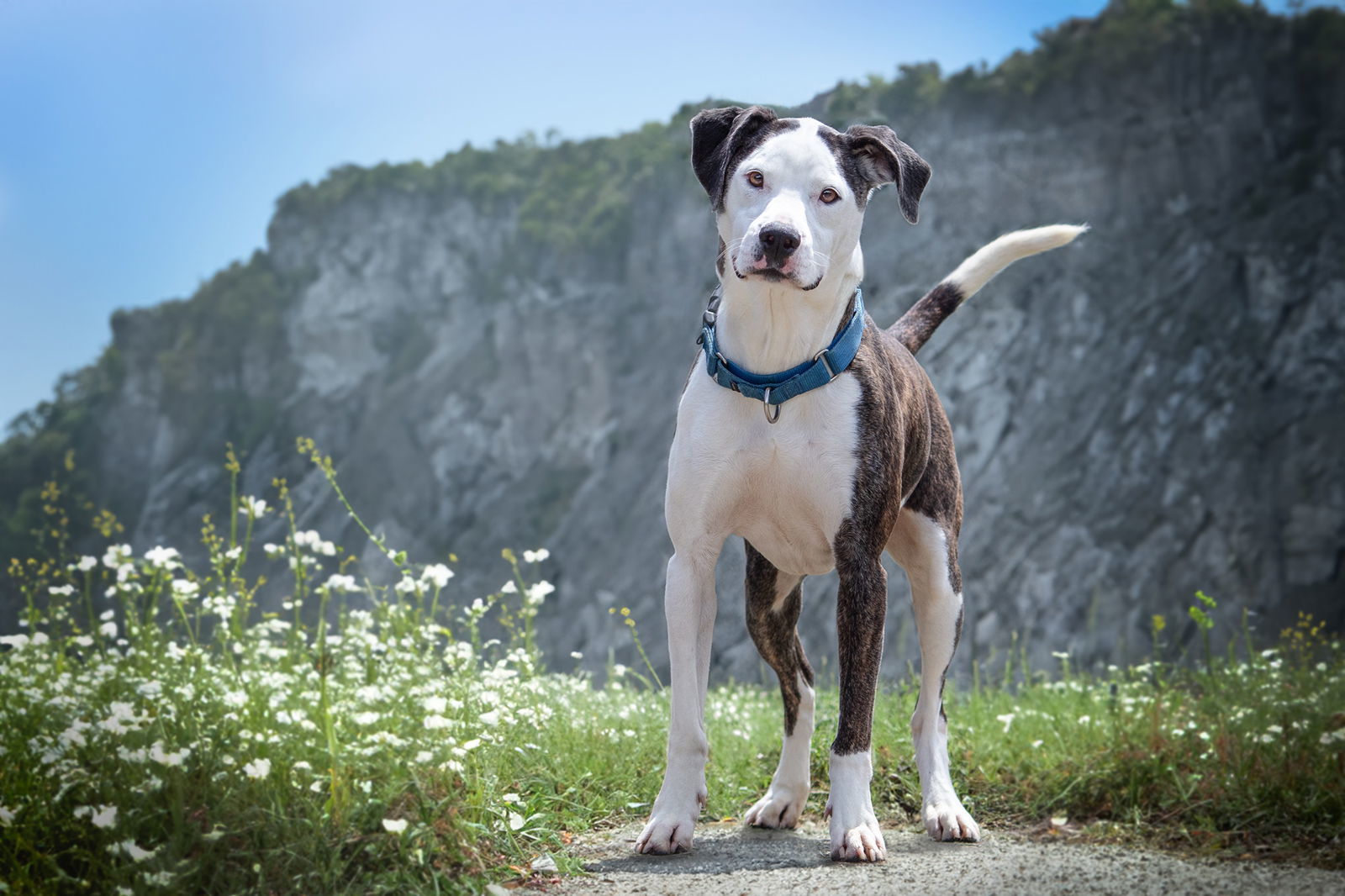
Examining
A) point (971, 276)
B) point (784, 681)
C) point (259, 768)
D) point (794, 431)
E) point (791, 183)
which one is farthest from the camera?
point (971, 276)

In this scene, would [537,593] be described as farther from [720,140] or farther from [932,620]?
[720,140]

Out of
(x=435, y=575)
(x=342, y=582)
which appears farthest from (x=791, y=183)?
(x=342, y=582)

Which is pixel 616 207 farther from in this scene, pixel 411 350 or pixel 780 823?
pixel 780 823

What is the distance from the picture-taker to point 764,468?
376 centimetres

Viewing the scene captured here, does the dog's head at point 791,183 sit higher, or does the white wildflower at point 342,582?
the dog's head at point 791,183

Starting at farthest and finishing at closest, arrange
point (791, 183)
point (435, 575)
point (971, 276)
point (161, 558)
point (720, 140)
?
point (971, 276)
point (435, 575)
point (161, 558)
point (720, 140)
point (791, 183)

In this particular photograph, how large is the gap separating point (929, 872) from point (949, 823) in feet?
2.05

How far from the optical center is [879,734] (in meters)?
5.14

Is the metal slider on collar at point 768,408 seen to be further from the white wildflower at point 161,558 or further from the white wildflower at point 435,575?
the white wildflower at point 161,558

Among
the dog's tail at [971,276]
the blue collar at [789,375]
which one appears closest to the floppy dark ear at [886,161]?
the blue collar at [789,375]

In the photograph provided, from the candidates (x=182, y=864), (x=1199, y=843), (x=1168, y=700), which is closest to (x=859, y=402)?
(x=1199, y=843)

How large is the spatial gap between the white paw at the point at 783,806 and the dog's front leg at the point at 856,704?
558 mm

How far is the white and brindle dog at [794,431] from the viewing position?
3.61 metres

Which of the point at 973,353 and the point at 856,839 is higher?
the point at 973,353
